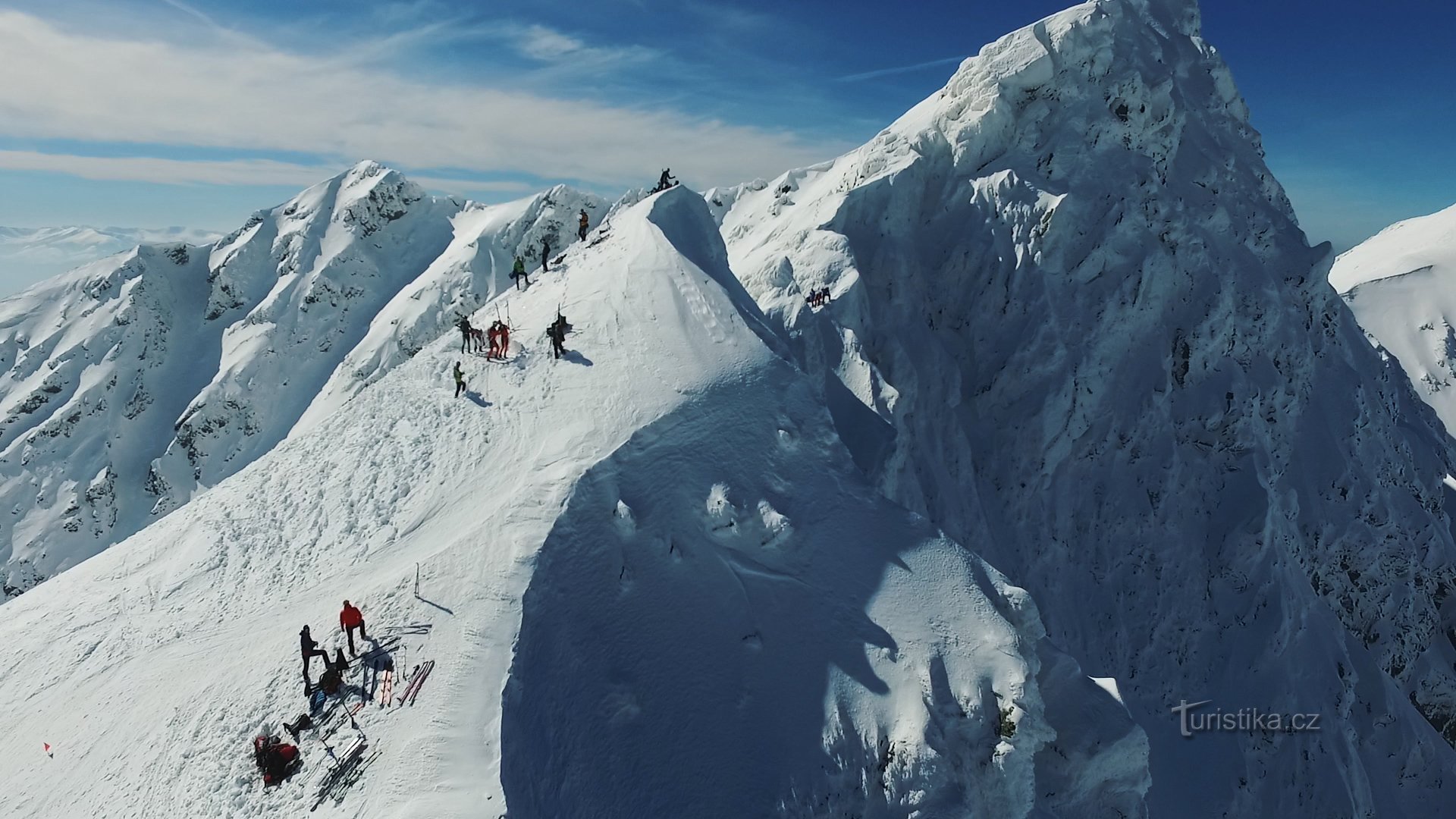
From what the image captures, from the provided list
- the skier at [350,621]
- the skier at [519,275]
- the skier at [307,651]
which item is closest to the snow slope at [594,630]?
the skier at [307,651]

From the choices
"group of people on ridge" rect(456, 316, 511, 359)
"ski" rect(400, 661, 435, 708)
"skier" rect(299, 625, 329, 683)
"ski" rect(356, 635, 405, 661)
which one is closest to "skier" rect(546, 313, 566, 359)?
"group of people on ridge" rect(456, 316, 511, 359)

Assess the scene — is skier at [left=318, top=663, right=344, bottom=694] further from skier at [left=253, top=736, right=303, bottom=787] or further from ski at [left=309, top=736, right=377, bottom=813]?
ski at [left=309, top=736, right=377, bottom=813]

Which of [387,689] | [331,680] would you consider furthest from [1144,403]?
[331,680]

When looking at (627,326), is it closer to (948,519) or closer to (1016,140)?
(948,519)

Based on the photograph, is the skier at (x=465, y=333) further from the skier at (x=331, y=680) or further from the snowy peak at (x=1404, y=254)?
the snowy peak at (x=1404, y=254)

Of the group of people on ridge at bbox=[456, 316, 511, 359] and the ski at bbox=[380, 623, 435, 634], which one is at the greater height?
the group of people on ridge at bbox=[456, 316, 511, 359]

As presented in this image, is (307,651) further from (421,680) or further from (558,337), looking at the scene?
(558,337)
